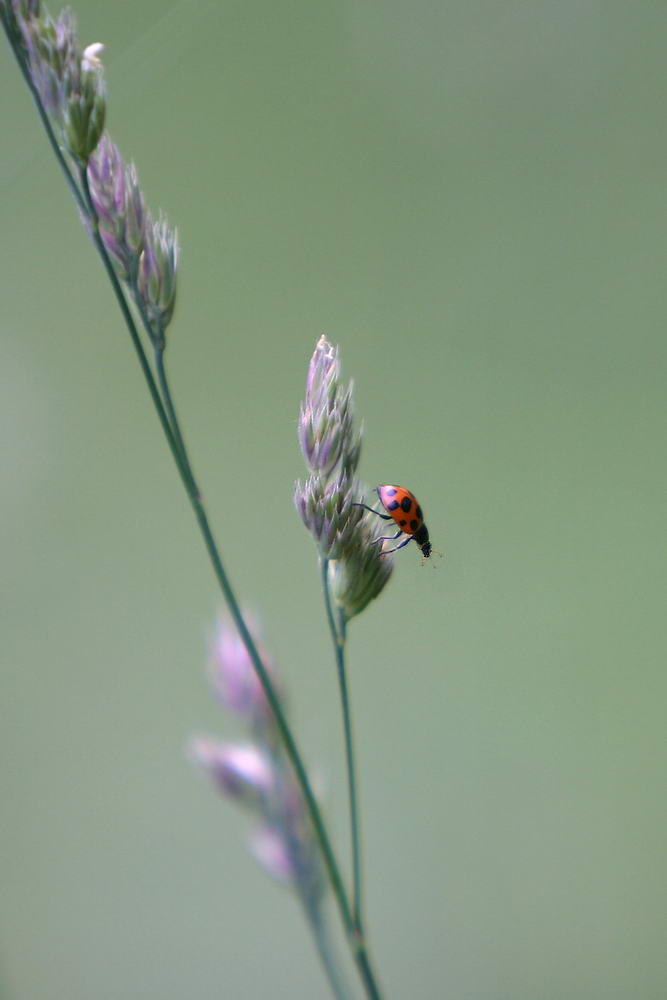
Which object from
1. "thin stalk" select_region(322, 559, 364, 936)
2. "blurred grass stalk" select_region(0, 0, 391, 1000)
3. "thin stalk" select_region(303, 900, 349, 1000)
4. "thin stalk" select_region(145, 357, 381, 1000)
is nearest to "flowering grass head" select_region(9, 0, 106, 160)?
"blurred grass stalk" select_region(0, 0, 391, 1000)

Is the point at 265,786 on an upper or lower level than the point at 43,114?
lower

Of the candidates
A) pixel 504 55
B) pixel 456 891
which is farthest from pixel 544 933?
pixel 504 55

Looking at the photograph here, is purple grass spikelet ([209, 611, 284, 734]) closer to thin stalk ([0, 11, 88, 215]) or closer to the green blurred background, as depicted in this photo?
thin stalk ([0, 11, 88, 215])

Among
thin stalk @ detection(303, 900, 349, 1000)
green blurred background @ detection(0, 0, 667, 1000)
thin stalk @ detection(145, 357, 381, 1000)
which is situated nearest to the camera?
thin stalk @ detection(145, 357, 381, 1000)

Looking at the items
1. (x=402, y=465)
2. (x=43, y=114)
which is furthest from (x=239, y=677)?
(x=402, y=465)

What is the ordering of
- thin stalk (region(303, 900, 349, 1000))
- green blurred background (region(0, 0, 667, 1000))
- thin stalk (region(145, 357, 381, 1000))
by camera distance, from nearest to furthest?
thin stalk (region(145, 357, 381, 1000)), thin stalk (region(303, 900, 349, 1000)), green blurred background (region(0, 0, 667, 1000))

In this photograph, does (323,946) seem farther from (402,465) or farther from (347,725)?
(402,465)

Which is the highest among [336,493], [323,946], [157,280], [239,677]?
[157,280]

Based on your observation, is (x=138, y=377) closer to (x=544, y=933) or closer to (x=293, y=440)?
(x=293, y=440)
